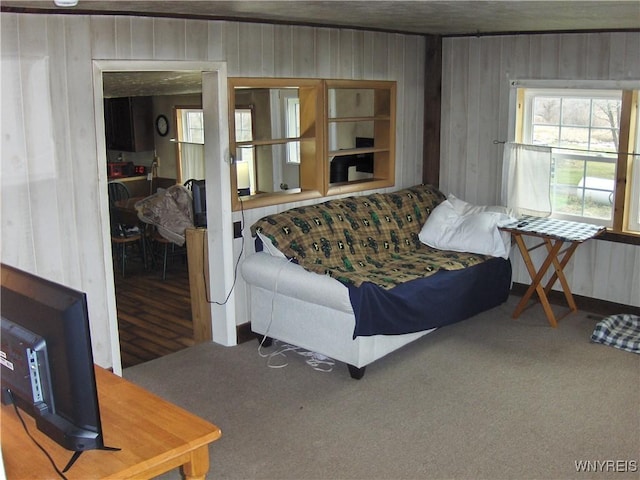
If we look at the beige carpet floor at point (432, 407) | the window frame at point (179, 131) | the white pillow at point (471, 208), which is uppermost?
the window frame at point (179, 131)

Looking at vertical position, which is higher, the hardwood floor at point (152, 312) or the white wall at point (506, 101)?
the white wall at point (506, 101)

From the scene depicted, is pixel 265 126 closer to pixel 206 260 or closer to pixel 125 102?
pixel 125 102

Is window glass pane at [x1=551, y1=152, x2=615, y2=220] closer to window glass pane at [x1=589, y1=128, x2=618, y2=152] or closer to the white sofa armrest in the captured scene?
window glass pane at [x1=589, y1=128, x2=618, y2=152]

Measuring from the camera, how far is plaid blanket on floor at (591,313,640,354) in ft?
15.6

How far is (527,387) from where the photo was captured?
4227mm

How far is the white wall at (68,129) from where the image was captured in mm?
3689

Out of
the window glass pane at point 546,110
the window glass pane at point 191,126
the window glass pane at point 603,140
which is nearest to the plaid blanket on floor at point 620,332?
the window glass pane at point 603,140

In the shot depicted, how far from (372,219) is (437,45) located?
1662mm

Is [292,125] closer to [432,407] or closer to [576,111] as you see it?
[576,111]

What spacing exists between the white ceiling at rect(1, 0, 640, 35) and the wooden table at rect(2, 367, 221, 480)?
1913mm

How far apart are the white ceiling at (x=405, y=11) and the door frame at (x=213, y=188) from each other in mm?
302

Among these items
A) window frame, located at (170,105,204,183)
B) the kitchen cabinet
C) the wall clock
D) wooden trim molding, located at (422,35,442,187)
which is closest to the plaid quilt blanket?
wooden trim molding, located at (422,35,442,187)

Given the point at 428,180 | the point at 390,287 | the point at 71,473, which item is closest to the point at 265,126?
the point at 428,180

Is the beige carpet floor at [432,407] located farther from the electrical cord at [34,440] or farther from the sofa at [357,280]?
the electrical cord at [34,440]
